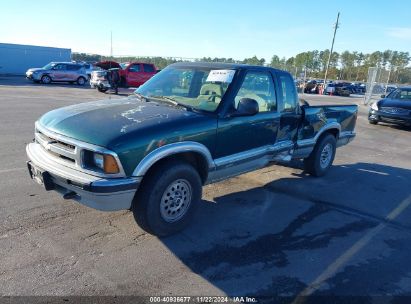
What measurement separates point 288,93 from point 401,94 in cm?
1187

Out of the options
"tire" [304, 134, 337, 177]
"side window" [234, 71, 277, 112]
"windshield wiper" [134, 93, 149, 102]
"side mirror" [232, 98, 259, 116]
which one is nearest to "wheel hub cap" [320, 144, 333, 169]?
"tire" [304, 134, 337, 177]

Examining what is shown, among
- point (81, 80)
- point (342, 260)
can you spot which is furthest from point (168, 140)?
point (81, 80)

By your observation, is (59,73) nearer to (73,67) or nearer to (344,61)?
(73,67)

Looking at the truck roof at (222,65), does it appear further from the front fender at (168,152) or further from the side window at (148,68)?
the side window at (148,68)

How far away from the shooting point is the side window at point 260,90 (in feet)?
15.8

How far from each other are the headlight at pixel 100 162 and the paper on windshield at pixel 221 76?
74.9 inches

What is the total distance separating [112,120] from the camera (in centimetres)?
384

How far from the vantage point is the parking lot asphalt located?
10.7 feet

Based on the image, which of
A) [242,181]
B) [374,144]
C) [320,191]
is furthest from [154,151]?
[374,144]

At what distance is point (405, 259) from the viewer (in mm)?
4008

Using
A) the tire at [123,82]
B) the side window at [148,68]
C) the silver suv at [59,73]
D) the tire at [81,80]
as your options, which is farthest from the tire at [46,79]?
the side window at [148,68]

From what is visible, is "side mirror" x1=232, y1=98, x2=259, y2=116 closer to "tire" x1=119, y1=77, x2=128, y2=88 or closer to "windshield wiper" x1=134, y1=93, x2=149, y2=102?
"windshield wiper" x1=134, y1=93, x2=149, y2=102

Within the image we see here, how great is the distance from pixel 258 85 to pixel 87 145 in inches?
102

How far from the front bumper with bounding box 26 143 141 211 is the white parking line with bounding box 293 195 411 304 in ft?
5.83
